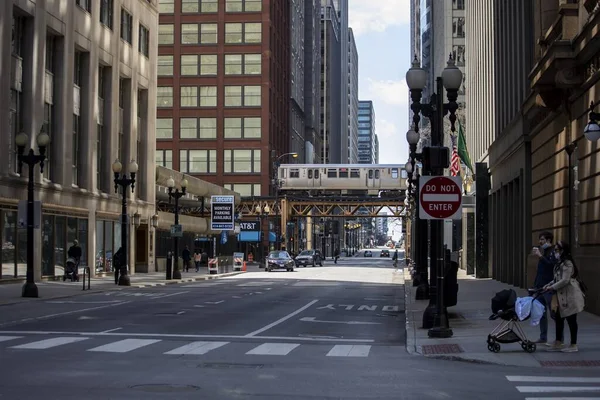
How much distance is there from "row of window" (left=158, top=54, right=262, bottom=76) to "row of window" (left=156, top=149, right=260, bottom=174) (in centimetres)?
904

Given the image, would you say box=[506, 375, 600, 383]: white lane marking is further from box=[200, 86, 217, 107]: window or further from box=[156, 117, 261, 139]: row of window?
box=[200, 86, 217, 107]: window

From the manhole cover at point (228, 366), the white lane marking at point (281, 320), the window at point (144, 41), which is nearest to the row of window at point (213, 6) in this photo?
the window at point (144, 41)

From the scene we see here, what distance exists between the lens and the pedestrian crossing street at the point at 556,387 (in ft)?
38.1

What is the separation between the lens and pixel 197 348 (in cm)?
1697

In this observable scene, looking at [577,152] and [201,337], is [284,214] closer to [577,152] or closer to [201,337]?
[577,152]

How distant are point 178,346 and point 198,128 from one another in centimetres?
9698

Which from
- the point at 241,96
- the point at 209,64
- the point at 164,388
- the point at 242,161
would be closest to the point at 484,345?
the point at 164,388

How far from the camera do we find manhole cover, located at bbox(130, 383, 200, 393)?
11.5 metres

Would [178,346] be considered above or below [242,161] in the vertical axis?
below

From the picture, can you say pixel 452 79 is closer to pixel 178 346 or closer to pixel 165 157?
pixel 178 346

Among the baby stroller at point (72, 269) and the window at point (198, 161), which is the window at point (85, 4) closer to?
the baby stroller at point (72, 269)

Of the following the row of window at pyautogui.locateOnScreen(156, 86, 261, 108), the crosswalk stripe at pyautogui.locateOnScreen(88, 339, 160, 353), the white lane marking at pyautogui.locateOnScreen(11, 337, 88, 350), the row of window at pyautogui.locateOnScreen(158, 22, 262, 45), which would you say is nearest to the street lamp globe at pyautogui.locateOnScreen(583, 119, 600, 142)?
the crosswalk stripe at pyautogui.locateOnScreen(88, 339, 160, 353)

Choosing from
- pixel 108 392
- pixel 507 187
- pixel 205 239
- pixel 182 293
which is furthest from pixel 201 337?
pixel 205 239

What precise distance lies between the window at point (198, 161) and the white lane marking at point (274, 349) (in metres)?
96.0
